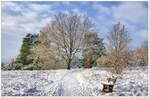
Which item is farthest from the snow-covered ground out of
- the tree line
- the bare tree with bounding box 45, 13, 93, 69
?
the bare tree with bounding box 45, 13, 93, 69

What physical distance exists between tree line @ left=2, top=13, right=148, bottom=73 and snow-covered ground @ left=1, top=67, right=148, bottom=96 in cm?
8

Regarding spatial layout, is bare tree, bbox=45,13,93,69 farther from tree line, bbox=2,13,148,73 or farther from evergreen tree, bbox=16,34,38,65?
evergreen tree, bbox=16,34,38,65

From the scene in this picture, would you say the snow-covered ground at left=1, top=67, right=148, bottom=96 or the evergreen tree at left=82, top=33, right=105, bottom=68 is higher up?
the evergreen tree at left=82, top=33, right=105, bottom=68

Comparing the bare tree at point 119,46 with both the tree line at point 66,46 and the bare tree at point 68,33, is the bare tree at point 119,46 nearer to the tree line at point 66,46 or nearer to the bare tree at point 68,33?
the tree line at point 66,46

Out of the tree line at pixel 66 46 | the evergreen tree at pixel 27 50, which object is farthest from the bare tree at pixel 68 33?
the evergreen tree at pixel 27 50

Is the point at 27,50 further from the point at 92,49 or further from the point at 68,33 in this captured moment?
the point at 92,49

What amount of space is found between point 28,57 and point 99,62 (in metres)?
0.87

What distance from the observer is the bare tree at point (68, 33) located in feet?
10.5

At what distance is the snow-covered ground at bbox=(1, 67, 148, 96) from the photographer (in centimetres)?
313

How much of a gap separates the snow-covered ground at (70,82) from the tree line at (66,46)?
80 millimetres

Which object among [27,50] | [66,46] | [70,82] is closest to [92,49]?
[66,46]

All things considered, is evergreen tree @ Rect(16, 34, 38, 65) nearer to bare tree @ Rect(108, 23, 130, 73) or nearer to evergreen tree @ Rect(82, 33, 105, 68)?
evergreen tree @ Rect(82, 33, 105, 68)

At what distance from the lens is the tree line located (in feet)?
10.4

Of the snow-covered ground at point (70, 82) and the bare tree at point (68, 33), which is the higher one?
the bare tree at point (68, 33)
